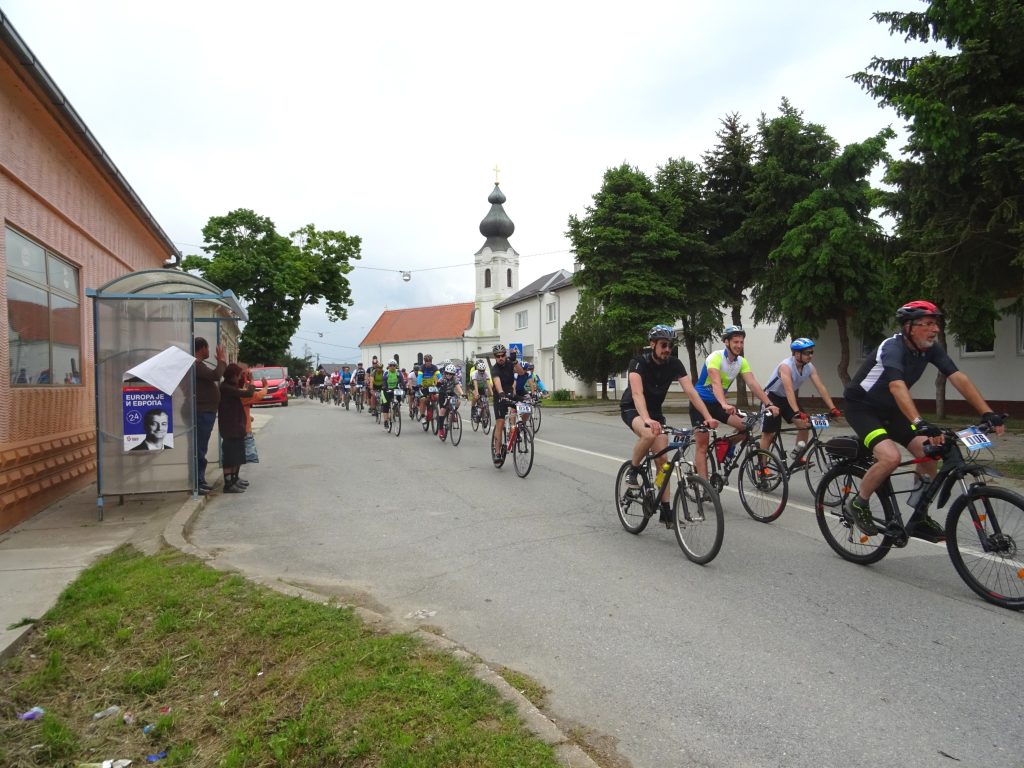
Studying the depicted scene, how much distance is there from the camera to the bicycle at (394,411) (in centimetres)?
1828

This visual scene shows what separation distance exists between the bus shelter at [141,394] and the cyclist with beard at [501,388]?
430cm

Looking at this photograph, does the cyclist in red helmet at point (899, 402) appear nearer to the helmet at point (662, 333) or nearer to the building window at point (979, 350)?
the helmet at point (662, 333)

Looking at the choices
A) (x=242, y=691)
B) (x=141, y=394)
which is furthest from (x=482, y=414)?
(x=242, y=691)

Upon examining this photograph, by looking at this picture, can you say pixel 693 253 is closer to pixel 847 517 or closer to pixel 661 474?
pixel 661 474

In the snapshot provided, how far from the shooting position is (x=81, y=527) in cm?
778

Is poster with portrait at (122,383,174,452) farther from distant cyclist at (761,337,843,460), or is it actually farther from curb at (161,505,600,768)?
distant cyclist at (761,337,843,460)

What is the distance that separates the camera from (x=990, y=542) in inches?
191

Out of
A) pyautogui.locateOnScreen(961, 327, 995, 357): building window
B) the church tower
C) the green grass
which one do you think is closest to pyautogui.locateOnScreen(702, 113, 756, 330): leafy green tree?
pyautogui.locateOnScreen(961, 327, 995, 357): building window

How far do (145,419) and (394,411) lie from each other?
1027 cm

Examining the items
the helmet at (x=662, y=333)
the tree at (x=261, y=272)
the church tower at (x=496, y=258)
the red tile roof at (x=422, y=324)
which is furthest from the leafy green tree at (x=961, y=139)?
the red tile roof at (x=422, y=324)

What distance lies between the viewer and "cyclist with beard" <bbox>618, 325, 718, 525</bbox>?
654 cm

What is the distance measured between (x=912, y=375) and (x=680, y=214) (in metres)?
Result: 21.4

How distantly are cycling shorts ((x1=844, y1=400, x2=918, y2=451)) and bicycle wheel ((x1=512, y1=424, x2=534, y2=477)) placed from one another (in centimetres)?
566

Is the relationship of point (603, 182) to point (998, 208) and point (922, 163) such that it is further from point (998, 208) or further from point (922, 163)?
point (998, 208)
